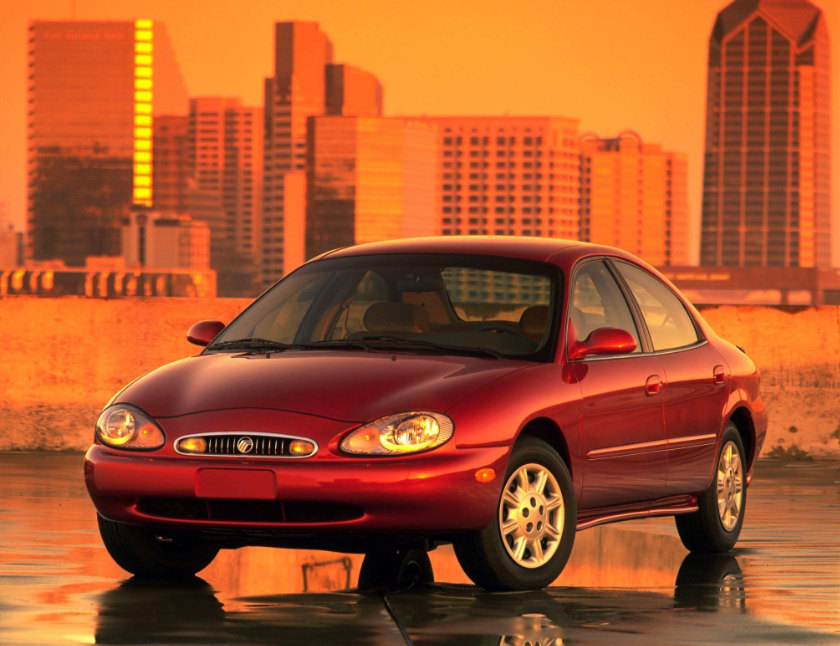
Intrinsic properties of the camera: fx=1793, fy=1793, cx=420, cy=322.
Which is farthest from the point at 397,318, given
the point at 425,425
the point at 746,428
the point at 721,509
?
the point at 746,428

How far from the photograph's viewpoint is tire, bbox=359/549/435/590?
277 inches

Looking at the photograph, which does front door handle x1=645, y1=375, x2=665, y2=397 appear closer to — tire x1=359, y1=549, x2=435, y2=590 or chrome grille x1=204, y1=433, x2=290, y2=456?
tire x1=359, y1=549, x2=435, y2=590

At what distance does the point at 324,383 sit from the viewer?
6.54 meters

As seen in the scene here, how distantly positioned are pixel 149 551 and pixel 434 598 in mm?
1225

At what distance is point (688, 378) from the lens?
8.12 metres

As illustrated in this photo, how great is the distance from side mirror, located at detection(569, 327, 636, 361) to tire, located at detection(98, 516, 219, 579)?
1.66m

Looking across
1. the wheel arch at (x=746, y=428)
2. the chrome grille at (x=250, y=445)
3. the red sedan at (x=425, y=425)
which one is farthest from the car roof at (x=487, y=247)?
the chrome grille at (x=250, y=445)

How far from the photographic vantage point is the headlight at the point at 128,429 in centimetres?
652

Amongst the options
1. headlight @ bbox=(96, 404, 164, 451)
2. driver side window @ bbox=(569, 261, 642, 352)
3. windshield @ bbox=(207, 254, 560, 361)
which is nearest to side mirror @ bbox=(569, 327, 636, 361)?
windshield @ bbox=(207, 254, 560, 361)

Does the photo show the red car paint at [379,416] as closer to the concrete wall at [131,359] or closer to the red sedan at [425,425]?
the red sedan at [425,425]

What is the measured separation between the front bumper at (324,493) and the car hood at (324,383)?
0.68 feet

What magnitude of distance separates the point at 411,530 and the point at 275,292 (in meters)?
1.90


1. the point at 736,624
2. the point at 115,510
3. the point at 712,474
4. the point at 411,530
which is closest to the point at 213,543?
the point at 115,510

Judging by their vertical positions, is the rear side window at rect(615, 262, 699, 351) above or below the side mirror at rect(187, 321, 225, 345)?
above
